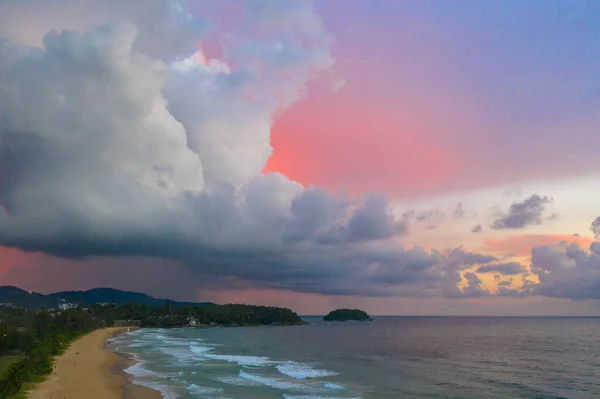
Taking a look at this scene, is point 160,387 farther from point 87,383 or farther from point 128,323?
point 128,323

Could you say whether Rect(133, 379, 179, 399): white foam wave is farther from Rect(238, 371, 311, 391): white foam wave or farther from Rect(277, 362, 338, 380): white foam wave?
Rect(277, 362, 338, 380): white foam wave

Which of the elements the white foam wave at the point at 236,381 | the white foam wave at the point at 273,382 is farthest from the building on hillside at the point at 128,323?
the white foam wave at the point at 236,381

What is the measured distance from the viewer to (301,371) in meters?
49.2

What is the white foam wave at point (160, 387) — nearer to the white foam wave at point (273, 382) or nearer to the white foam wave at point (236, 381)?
the white foam wave at point (236, 381)

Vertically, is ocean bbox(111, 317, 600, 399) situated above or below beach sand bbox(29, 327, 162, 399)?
below

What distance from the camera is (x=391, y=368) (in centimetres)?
5291

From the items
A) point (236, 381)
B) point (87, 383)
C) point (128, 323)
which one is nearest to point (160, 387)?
point (87, 383)

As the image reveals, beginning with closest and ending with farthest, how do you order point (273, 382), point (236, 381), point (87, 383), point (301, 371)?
point (87, 383) < point (236, 381) < point (273, 382) < point (301, 371)

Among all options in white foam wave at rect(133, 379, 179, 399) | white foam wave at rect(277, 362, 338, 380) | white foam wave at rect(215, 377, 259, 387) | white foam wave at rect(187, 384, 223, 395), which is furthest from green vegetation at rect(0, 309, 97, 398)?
white foam wave at rect(277, 362, 338, 380)

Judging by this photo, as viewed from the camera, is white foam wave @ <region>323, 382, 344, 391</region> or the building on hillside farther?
the building on hillside

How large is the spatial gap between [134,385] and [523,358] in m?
53.1

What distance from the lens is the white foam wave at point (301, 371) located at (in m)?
45.4

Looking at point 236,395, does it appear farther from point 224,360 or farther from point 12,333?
point 12,333

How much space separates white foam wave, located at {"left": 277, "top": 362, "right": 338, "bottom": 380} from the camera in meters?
45.4
